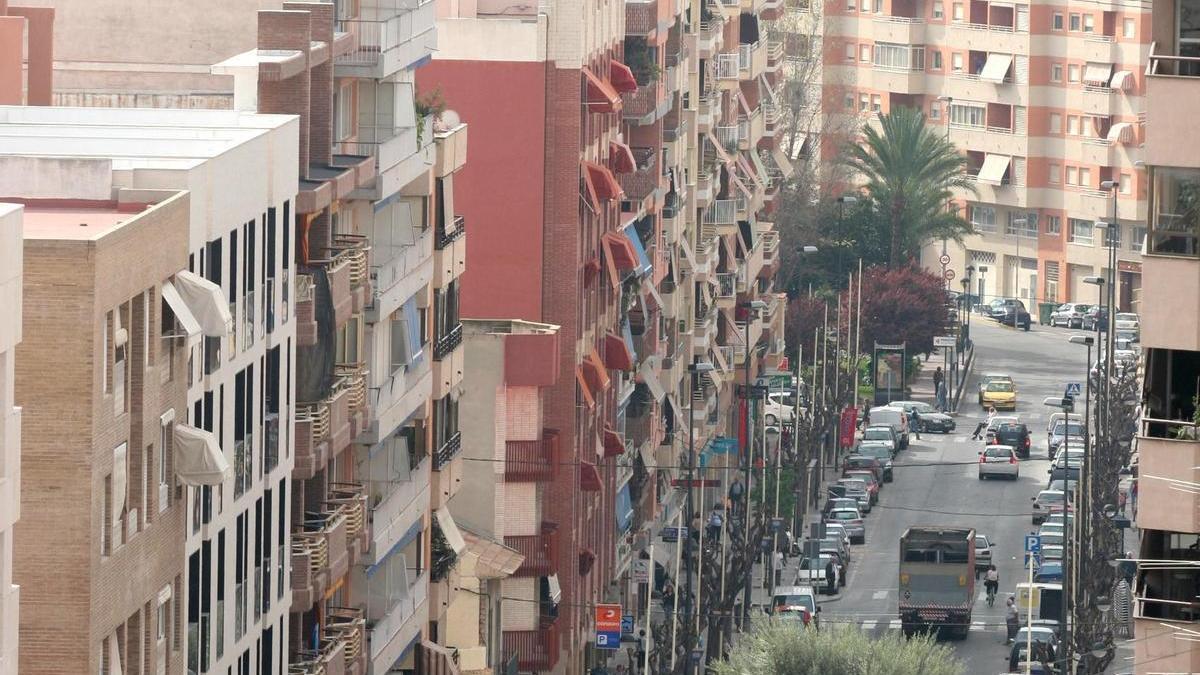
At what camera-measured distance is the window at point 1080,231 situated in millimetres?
176750

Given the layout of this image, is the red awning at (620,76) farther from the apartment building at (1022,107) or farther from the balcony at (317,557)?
the apartment building at (1022,107)

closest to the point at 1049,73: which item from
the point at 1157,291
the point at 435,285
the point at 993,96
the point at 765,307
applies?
the point at 993,96

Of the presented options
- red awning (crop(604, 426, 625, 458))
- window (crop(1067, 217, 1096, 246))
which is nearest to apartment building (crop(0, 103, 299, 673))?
red awning (crop(604, 426, 625, 458))

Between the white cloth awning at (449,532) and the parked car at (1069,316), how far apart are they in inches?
4383

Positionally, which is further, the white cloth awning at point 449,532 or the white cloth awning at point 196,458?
the white cloth awning at point 449,532

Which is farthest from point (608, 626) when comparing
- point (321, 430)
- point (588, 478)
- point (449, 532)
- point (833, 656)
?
point (321, 430)

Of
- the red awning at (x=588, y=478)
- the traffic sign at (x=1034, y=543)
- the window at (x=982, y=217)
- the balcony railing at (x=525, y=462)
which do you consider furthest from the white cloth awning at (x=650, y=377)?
the window at (x=982, y=217)

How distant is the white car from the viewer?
124 metres

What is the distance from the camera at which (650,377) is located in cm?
9456

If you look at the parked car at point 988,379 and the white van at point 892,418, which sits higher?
the parked car at point 988,379

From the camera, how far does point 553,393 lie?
7519cm

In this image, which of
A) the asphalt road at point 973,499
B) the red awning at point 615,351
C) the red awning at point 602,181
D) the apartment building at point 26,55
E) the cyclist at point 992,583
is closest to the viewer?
the apartment building at point 26,55

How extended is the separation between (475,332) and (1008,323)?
105m

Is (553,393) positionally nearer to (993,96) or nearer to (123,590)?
(123,590)
